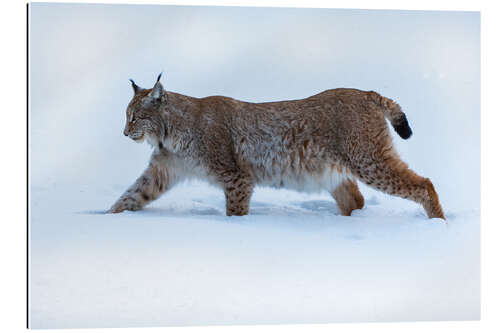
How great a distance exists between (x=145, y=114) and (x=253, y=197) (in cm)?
117

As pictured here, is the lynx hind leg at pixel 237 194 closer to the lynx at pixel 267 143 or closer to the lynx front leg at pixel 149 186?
the lynx at pixel 267 143

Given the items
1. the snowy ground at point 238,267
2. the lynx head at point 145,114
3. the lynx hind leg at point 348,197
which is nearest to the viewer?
the snowy ground at point 238,267

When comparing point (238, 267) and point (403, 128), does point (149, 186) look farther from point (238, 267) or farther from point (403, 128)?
point (403, 128)

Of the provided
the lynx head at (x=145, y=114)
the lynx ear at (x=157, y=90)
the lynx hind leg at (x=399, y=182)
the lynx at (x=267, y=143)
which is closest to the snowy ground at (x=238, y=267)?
the lynx hind leg at (x=399, y=182)

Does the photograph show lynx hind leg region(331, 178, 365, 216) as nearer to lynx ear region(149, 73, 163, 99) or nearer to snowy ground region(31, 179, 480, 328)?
snowy ground region(31, 179, 480, 328)

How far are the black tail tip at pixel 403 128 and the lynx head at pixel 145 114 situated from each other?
1.96 meters

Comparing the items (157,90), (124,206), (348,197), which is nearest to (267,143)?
(348,197)

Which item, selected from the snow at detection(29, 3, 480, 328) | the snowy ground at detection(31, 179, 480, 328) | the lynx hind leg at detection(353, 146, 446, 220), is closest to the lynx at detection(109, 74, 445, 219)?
the lynx hind leg at detection(353, 146, 446, 220)

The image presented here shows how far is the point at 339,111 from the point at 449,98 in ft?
3.10

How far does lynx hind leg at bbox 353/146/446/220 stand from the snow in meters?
0.16

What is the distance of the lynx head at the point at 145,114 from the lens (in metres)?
5.13

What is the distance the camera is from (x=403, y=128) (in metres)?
5.18

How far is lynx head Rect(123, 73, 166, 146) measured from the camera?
5133 millimetres
